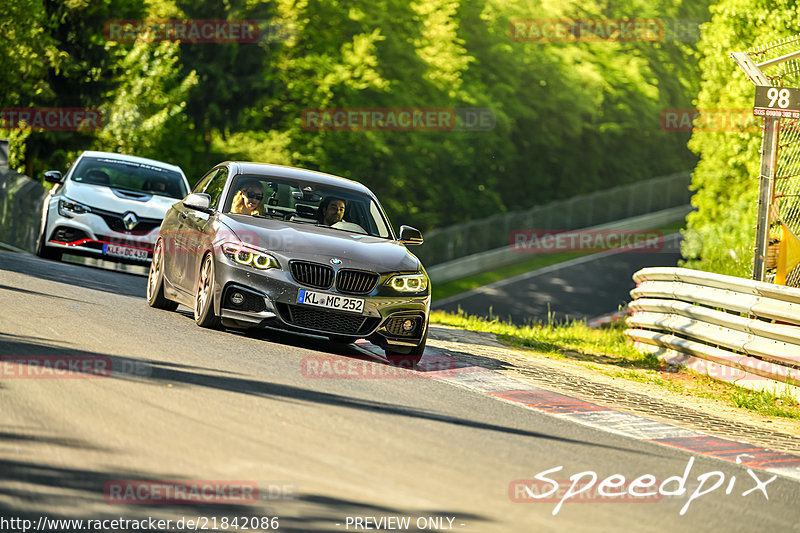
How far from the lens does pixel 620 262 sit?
188ft

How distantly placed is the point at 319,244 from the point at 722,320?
4.81 metres

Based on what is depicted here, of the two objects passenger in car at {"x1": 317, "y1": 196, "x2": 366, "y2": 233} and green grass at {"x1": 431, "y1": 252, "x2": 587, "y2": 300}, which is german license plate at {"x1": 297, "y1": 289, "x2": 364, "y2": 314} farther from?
green grass at {"x1": 431, "y1": 252, "x2": 587, "y2": 300}

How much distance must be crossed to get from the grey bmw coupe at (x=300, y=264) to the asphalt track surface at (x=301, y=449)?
0.54 metres

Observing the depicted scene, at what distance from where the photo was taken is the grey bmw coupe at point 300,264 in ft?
34.7

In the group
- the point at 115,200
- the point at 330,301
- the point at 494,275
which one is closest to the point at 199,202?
the point at 330,301

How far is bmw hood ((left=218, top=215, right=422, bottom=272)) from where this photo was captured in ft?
35.2

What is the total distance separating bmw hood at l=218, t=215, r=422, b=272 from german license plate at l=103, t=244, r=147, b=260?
24.0ft

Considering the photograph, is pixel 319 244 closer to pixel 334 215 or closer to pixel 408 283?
pixel 408 283

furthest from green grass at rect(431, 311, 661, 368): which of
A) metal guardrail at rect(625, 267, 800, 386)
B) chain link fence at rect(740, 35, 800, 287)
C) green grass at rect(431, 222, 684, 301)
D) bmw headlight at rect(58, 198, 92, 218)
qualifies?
green grass at rect(431, 222, 684, 301)

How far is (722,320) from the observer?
12852 mm

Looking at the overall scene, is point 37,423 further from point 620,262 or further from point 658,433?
point 620,262

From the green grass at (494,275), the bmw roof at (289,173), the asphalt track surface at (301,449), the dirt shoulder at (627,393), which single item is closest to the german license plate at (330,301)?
the asphalt track surface at (301,449)

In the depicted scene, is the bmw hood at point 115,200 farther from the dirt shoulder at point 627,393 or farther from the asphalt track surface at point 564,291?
the asphalt track surface at point 564,291

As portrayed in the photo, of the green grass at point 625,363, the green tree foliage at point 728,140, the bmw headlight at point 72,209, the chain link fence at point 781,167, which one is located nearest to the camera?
the green grass at point 625,363
